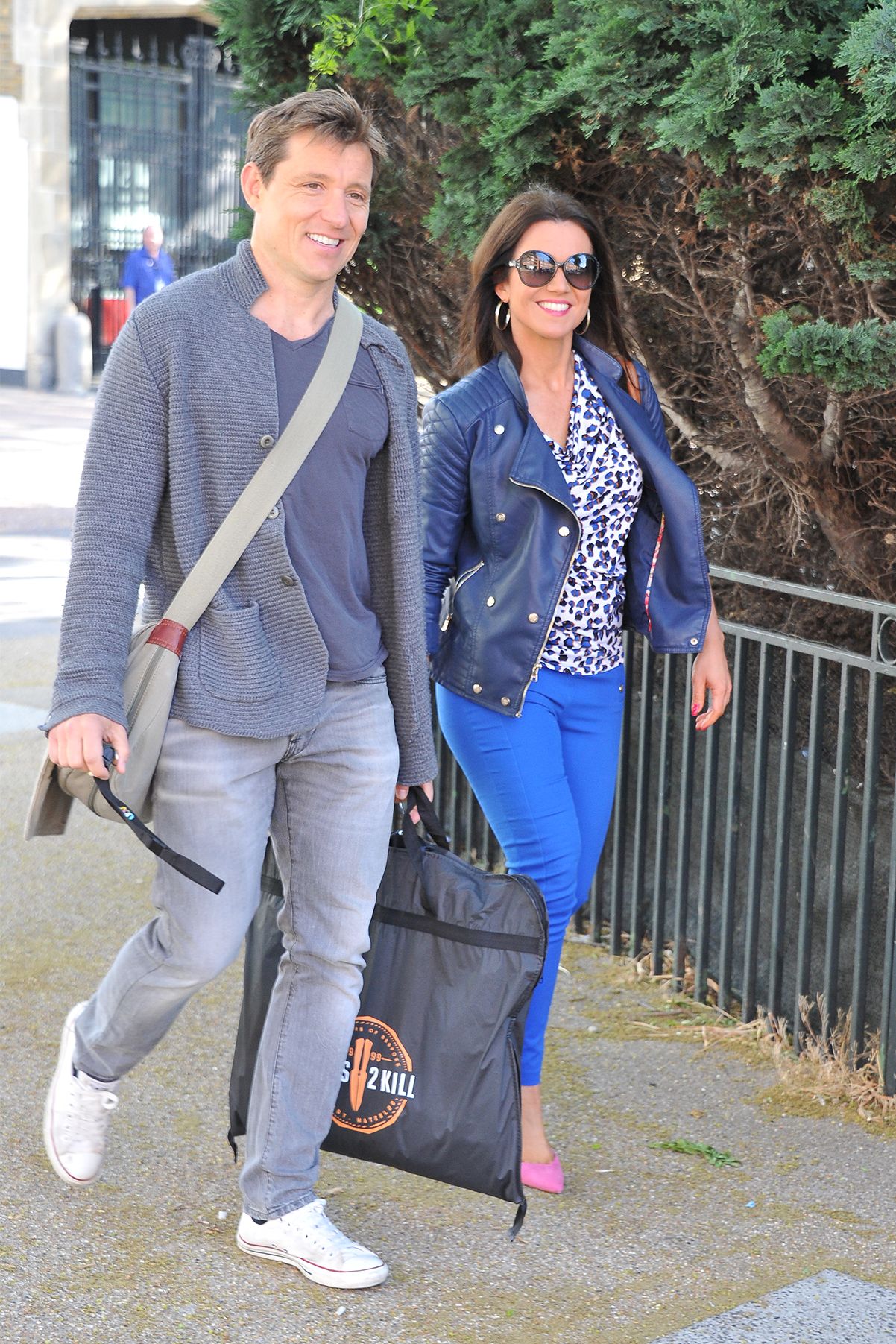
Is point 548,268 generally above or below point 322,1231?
above

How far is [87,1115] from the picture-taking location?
3.13 m

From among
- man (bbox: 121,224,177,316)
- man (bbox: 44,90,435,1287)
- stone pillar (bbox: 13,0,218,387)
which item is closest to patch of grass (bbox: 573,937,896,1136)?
man (bbox: 44,90,435,1287)

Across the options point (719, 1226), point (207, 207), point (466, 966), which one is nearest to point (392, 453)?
point (466, 966)

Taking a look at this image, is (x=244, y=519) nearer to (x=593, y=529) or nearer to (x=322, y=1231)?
(x=593, y=529)

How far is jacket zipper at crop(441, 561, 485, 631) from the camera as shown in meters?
3.45

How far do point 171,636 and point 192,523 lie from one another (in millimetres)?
199

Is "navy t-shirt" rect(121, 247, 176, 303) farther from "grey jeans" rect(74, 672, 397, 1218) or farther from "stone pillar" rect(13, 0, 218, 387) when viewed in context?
"grey jeans" rect(74, 672, 397, 1218)

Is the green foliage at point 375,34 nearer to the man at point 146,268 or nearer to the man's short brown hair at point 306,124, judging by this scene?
the man's short brown hair at point 306,124

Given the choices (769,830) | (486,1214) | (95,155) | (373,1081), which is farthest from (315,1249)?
(95,155)

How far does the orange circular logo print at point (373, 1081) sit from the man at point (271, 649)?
9 centimetres

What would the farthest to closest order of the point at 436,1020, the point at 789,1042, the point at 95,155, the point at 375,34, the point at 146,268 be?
1. the point at 95,155
2. the point at 146,268
3. the point at 375,34
4. the point at 789,1042
5. the point at 436,1020

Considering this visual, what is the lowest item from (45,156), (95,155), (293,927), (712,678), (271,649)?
(293,927)

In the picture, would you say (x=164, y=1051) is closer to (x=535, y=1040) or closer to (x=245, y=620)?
(x=535, y=1040)

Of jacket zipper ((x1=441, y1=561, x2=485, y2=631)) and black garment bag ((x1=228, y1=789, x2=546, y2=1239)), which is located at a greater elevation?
jacket zipper ((x1=441, y1=561, x2=485, y2=631))
